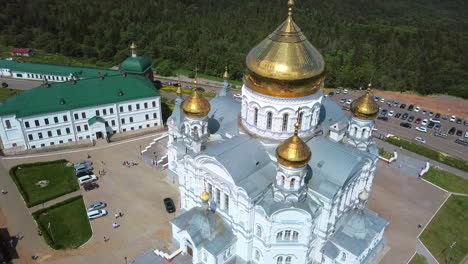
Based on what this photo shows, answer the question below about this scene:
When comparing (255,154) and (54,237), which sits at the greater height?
→ (255,154)

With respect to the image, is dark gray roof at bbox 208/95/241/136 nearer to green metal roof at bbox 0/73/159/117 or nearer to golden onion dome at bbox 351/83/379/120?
golden onion dome at bbox 351/83/379/120

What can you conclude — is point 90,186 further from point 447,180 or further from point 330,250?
point 447,180

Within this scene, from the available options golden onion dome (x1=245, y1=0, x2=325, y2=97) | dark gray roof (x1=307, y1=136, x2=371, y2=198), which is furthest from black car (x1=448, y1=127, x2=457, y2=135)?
golden onion dome (x1=245, y1=0, x2=325, y2=97)

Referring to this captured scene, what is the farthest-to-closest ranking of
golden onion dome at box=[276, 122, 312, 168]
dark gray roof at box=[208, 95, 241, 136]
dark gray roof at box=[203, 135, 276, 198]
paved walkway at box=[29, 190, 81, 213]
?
paved walkway at box=[29, 190, 81, 213] → dark gray roof at box=[208, 95, 241, 136] → dark gray roof at box=[203, 135, 276, 198] → golden onion dome at box=[276, 122, 312, 168]

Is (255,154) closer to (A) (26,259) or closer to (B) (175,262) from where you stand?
(B) (175,262)

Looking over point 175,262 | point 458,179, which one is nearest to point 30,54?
point 175,262

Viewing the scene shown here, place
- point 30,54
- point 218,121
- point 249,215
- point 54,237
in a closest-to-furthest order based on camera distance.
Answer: point 249,215 < point 54,237 < point 218,121 < point 30,54
